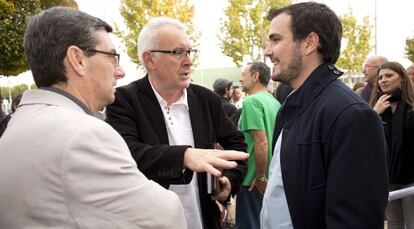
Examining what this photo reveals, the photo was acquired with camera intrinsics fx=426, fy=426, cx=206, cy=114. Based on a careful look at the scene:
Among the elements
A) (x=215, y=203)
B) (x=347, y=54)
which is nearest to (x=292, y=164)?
(x=215, y=203)

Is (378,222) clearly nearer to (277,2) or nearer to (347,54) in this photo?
(277,2)

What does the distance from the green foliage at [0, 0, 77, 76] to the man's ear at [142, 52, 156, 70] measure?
5.74 m

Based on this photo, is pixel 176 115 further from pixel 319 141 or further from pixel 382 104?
pixel 382 104

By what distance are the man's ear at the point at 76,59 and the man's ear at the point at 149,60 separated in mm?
1026

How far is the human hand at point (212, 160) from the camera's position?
1.85 metres

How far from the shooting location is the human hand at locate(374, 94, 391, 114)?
4.58 m

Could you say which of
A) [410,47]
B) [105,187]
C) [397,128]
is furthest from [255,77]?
[410,47]

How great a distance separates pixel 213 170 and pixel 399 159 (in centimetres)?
320

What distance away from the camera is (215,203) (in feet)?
8.44

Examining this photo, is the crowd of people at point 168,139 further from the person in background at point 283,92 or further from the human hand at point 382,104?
the human hand at point 382,104

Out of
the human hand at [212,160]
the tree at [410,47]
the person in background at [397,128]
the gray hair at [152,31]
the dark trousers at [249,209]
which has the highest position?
the gray hair at [152,31]

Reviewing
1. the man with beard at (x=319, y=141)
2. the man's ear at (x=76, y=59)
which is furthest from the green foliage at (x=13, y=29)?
the man's ear at (x=76, y=59)

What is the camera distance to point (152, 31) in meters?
2.59

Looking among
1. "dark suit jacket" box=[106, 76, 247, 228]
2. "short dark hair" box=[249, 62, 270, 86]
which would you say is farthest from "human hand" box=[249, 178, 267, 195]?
"dark suit jacket" box=[106, 76, 247, 228]
